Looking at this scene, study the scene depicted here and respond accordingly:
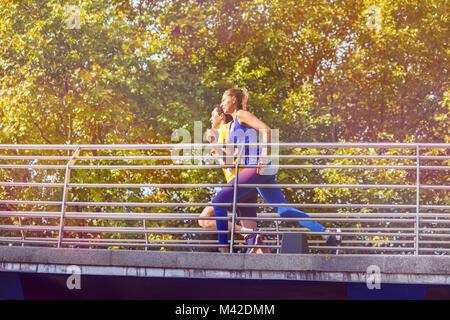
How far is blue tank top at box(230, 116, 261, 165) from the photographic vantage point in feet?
23.0

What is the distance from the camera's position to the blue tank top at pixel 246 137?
7.02 m

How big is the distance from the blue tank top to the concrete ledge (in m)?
1.38

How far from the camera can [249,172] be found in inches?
275

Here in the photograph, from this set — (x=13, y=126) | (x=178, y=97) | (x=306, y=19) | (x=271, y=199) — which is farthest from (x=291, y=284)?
(x=306, y=19)

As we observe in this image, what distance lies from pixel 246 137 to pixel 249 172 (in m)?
0.40

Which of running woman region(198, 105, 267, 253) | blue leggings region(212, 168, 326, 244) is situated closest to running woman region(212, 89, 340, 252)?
blue leggings region(212, 168, 326, 244)

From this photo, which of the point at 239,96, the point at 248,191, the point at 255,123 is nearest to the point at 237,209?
the point at 248,191

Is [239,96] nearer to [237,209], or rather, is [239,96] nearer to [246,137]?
[246,137]

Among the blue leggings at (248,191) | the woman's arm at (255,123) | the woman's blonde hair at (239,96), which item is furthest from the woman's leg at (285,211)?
the woman's blonde hair at (239,96)

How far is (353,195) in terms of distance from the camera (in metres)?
18.6

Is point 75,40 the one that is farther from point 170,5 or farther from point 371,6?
point 371,6

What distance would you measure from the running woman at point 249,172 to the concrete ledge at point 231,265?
884 millimetres

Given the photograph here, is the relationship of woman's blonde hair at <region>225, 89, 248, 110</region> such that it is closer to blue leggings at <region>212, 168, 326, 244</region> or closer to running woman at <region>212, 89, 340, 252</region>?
running woman at <region>212, 89, 340, 252</region>

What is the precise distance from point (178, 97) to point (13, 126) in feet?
14.6
